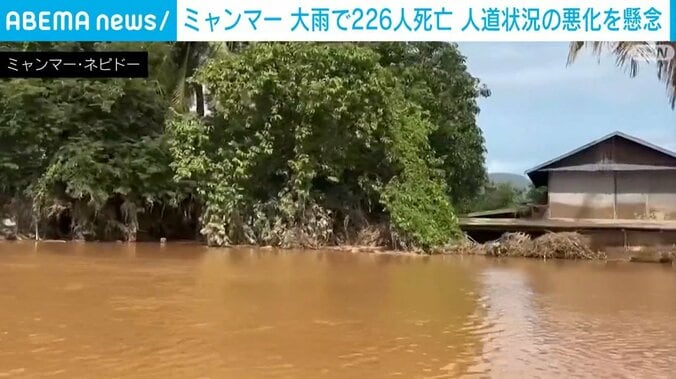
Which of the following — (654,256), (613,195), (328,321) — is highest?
(613,195)

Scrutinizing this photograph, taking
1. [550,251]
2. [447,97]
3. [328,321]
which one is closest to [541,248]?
[550,251]

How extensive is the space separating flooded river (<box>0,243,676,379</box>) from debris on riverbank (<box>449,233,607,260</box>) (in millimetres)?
2134

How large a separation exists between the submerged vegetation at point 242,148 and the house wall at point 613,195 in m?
3.51

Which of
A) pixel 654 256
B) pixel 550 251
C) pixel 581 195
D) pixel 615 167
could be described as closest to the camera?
pixel 654 256

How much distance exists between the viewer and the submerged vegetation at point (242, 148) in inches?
705

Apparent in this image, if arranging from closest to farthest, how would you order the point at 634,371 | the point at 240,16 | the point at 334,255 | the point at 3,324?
the point at 634,371
the point at 3,324
the point at 240,16
the point at 334,255

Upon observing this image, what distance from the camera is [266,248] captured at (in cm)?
1858

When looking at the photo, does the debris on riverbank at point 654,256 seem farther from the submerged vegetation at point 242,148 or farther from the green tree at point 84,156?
the green tree at point 84,156

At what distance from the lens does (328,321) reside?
27.5 feet

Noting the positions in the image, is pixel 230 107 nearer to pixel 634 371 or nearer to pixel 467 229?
pixel 467 229

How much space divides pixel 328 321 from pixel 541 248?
31.8 feet

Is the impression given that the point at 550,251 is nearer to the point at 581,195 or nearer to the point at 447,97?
the point at 581,195

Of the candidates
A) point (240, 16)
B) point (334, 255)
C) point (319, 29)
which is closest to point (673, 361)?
point (319, 29)

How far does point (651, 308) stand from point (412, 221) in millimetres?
8054
